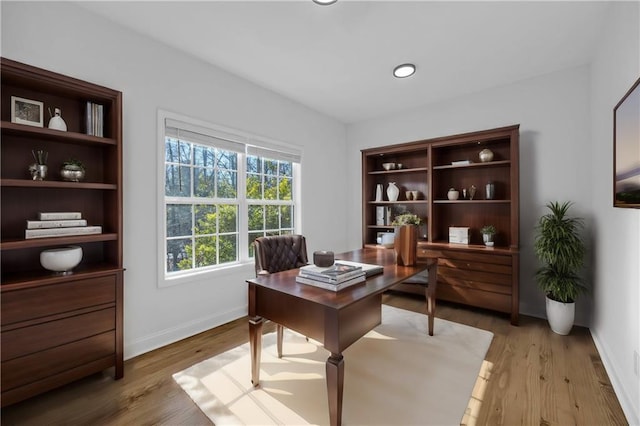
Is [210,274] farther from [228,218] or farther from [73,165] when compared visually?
[73,165]

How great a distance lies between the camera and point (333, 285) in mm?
1567

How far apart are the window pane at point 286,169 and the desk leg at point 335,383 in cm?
274

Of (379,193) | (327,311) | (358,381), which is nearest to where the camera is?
(327,311)

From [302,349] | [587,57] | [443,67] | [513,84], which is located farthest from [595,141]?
[302,349]

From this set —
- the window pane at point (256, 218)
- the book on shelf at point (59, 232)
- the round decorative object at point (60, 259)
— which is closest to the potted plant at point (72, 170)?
the book on shelf at point (59, 232)

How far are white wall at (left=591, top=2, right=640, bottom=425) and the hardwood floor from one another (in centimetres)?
16

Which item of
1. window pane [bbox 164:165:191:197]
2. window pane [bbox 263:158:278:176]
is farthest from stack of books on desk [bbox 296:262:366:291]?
window pane [bbox 263:158:278:176]

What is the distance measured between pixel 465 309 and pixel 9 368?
387 cm

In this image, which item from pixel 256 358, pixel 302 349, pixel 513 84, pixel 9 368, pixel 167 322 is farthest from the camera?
pixel 513 84

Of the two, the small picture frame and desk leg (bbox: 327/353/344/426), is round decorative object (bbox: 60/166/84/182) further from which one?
desk leg (bbox: 327/353/344/426)

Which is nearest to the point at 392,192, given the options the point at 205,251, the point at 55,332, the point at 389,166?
the point at 389,166

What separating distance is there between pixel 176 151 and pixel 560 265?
384 centimetres

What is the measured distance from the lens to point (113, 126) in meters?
2.00

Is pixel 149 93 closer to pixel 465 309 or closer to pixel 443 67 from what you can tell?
pixel 443 67
